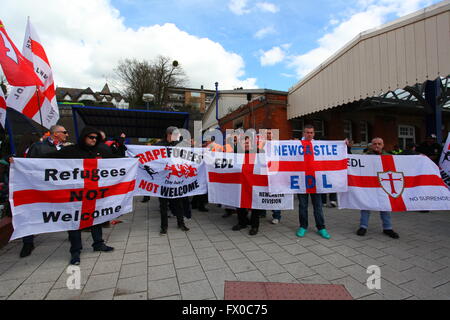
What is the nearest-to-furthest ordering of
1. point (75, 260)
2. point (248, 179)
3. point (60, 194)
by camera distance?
1. point (75, 260)
2. point (60, 194)
3. point (248, 179)

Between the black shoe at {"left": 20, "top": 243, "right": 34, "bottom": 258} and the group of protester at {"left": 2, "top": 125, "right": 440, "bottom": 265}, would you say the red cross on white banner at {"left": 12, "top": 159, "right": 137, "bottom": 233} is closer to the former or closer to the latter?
the group of protester at {"left": 2, "top": 125, "right": 440, "bottom": 265}

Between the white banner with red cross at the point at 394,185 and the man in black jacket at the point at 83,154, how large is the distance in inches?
175

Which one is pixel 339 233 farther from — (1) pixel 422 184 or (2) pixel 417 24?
(2) pixel 417 24

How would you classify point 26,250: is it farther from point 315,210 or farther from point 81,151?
point 315,210

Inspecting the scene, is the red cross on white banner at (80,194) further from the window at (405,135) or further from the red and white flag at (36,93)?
the window at (405,135)

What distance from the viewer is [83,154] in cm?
325

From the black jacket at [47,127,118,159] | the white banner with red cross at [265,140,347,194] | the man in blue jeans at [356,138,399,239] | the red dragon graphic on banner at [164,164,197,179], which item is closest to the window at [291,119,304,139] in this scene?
the man in blue jeans at [356,138,399,239]

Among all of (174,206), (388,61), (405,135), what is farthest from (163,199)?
(405,135)

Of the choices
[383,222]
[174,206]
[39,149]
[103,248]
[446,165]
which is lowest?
[103,248]

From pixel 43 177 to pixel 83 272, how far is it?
1.45 meters

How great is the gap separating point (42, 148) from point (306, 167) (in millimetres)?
4722

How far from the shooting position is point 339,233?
4125 mm

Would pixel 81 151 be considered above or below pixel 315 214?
above
